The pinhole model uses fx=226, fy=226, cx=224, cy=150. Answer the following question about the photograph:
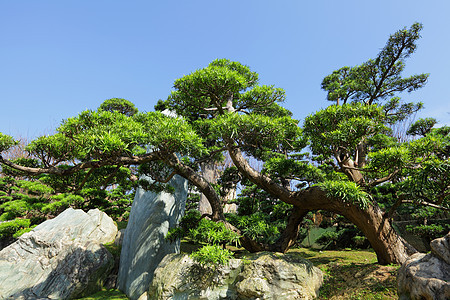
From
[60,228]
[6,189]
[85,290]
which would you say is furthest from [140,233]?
[6,189]

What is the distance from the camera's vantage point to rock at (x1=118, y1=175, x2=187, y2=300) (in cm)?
688

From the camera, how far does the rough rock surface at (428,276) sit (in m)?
3.11

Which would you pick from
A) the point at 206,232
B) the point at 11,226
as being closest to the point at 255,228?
the point at 206,232

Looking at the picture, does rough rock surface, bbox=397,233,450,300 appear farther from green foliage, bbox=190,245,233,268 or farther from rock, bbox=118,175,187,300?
rock, bbox=118,175,187,300

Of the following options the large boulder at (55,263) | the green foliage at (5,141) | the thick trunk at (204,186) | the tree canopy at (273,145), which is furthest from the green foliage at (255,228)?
the green foliage at (5,141)

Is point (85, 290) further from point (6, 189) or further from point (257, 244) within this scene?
point (6, 189)

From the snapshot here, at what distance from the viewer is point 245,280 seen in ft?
15.0

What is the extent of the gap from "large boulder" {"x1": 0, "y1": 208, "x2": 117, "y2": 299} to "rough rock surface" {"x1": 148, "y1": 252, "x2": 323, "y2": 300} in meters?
3.13

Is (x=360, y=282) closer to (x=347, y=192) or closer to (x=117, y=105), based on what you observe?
(x=347, y=192)

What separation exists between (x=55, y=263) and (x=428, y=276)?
9.43m

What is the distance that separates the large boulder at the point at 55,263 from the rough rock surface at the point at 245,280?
10.3ft

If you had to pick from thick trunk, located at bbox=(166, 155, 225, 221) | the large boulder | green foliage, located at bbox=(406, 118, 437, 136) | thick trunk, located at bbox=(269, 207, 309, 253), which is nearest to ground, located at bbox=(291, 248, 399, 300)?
thick trunk, located at bbox=(269, 207, 309, 253)

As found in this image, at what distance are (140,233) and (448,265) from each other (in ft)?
24.5

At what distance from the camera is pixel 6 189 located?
1293cm
